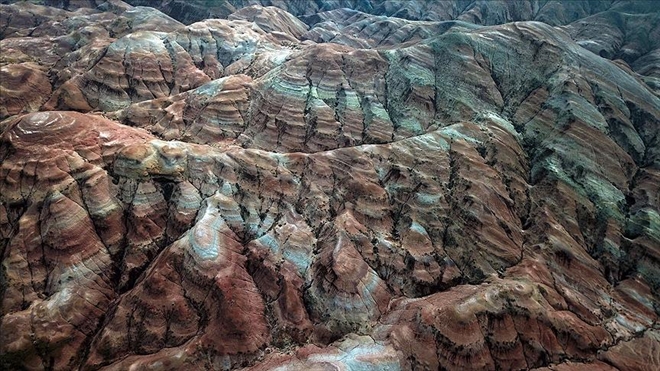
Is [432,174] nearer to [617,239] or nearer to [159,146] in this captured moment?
[617,239]

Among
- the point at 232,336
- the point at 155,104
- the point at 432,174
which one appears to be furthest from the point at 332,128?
the point at 232,336

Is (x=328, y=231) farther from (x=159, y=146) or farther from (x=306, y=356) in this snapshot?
(x=159, y=146)

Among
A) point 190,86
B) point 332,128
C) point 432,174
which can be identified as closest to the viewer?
point 432,174

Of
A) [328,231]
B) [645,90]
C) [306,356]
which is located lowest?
[306,356]

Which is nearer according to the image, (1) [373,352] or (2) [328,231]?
(1) [373,352]

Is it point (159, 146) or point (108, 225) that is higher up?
point (159, 146)

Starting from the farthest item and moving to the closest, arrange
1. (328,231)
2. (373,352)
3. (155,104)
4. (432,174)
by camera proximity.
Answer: (155,104), (432,174), (328,231), (373,352)
